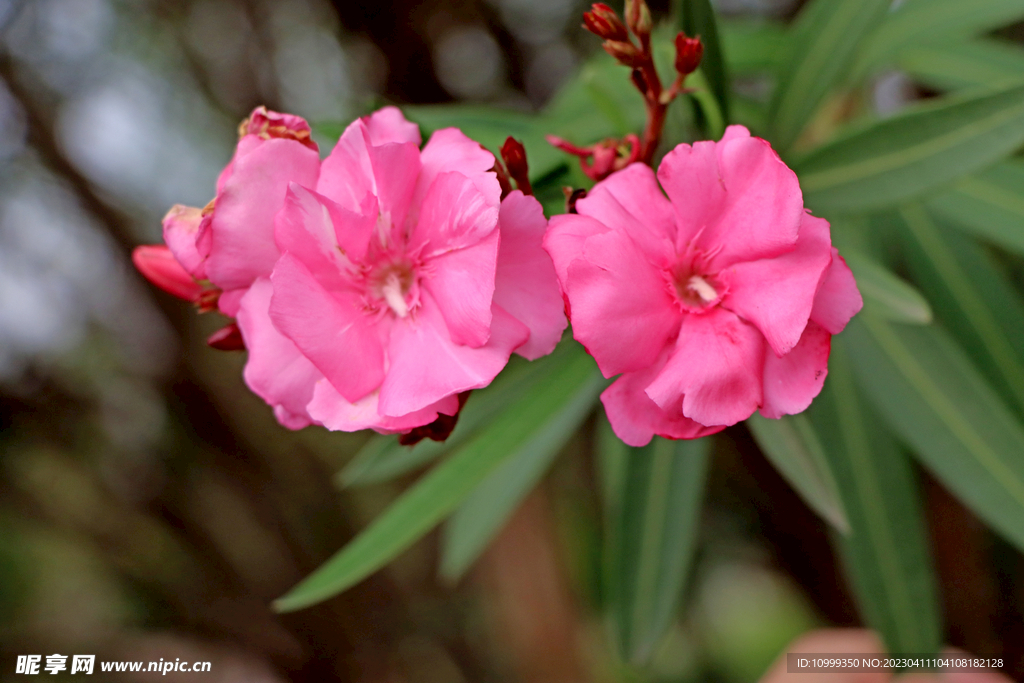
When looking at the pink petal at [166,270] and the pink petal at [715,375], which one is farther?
the pink petal at [166,270]

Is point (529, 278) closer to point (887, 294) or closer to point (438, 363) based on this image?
point (438, 363)

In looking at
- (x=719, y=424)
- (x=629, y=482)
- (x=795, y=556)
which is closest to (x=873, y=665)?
(x=629, y=482)

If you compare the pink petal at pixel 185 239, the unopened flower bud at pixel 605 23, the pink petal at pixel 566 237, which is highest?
the unopened flower bud at pixel 605 23

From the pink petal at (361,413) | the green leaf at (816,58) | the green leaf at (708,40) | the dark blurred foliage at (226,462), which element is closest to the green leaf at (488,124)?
the green leaf at (708,40)

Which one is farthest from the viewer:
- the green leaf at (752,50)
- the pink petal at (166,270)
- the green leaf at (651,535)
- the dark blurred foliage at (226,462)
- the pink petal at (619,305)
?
the dark blurred foliage at (226,462)

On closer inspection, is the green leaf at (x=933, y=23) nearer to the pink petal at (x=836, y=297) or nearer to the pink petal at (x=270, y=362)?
the pink petal at (x=836, y=297)

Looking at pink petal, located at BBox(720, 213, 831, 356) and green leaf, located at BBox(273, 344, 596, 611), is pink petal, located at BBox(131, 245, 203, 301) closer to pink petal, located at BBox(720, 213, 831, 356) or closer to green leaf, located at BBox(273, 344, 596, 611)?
green leaf, located at BBox(273, 344, 596, 611)
